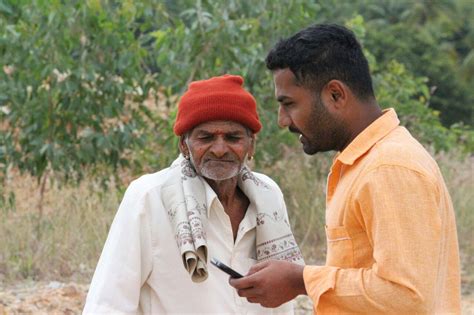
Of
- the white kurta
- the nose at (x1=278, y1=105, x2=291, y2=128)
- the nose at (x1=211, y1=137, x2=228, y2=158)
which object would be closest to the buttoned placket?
the white kurta

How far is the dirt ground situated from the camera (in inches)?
273

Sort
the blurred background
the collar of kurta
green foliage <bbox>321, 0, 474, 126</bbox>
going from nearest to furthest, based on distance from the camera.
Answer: the collar of kurta
the blurred background
green foliage <bbox>321, 0, 474, 126</bbox>

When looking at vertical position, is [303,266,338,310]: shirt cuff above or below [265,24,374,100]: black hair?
below

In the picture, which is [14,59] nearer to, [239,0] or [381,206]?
[239,0]

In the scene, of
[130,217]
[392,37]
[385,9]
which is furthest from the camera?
[385,9]

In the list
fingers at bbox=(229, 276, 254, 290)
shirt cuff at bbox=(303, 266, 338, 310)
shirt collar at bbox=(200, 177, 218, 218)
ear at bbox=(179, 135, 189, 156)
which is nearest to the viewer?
shirt cuff at bbox=(303, 266, 338, 310)

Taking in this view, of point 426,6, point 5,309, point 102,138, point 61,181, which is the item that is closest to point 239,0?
point 102,138

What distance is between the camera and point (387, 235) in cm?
245

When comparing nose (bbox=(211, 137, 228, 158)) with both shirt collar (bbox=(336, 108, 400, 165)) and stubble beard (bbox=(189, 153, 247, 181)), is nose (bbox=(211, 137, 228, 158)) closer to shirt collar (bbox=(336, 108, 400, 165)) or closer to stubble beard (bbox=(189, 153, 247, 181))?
stubble beard (bbox=(189, 153, 247, 181))

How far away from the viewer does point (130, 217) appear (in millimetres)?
3352

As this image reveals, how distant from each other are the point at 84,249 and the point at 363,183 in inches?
234

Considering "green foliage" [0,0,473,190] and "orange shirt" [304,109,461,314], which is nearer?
"orange shirt" [304,109,461,314]

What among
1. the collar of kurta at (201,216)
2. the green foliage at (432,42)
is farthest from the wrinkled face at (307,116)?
the green foliage at (432,42)

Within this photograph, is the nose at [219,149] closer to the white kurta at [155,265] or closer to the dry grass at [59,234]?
the white kurta at [155,265]
